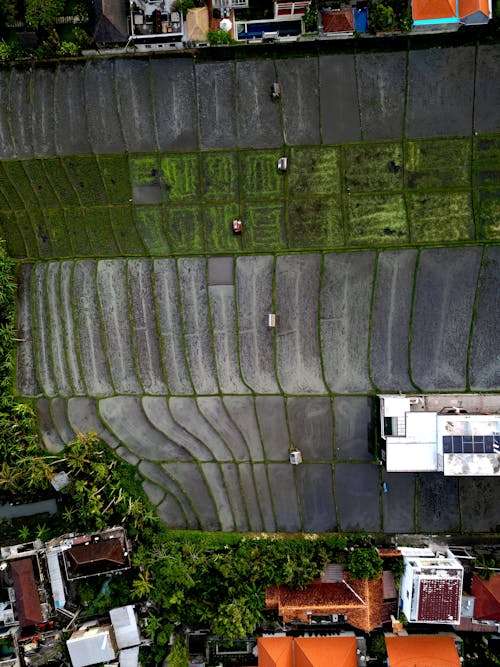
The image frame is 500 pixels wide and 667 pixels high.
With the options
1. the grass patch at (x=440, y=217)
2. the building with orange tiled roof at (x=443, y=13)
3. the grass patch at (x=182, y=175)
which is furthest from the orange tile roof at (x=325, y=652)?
the building with orange tiled roof at (x=443, y=13)

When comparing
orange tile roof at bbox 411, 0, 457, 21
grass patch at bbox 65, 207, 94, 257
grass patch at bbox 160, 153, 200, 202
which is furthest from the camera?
grass patch at bbox 65, 207, 94, 257

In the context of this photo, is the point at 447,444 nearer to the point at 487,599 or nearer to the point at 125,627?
the point at 487,599

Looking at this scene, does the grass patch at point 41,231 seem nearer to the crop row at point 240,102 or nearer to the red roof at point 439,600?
the crop row at point 240,102

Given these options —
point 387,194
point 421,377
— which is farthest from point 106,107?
point 421,377

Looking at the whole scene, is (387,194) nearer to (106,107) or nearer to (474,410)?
(474,410)

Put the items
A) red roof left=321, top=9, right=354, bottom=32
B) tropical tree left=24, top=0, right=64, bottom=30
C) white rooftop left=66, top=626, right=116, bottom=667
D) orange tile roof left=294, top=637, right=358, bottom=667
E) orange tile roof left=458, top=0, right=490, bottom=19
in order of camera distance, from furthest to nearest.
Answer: tropical tree left=24, top=0, right=64, bottom=30 → white rooftop left=66, top=626, right=116, bottom=667 → orange tile roof left=294, top=637, right=358, bottom=667 → red roof left=321, top=9, right=354, bottom=32 → orange tile roof left=458, top=0, right=490, bottom=19

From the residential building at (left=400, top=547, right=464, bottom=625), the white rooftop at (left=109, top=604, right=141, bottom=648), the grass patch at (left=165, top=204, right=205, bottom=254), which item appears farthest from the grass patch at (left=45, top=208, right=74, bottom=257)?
the residential building at (left=400, top=547, right=464, bottom=625)

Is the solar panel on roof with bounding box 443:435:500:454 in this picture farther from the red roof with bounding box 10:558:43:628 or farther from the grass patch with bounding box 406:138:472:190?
the red roof with bounding box 10:558:43:628
